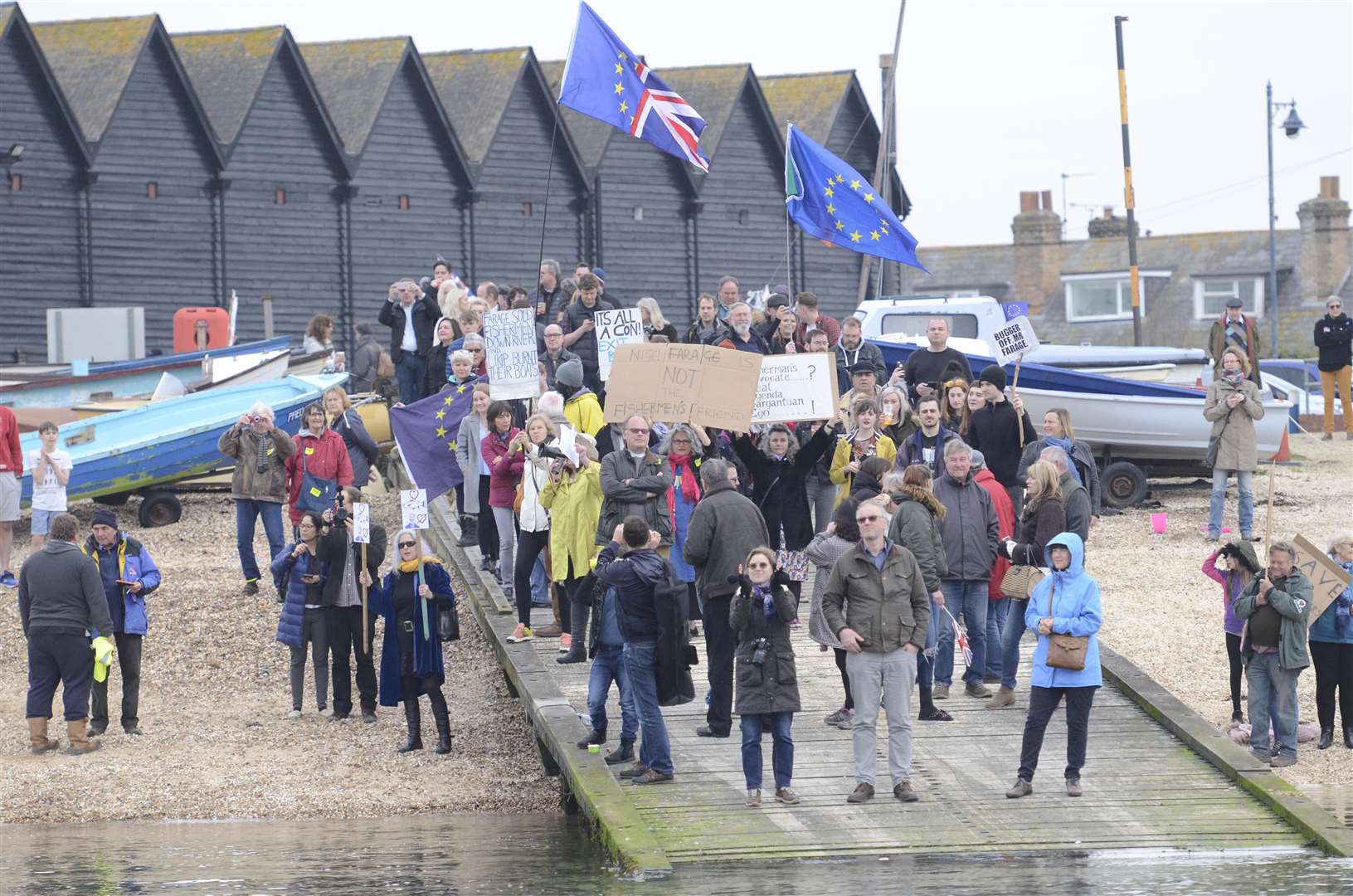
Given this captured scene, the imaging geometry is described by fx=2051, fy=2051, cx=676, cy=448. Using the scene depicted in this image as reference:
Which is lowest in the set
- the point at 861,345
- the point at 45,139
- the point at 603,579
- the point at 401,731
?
the point at 401,731

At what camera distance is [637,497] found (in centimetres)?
1358

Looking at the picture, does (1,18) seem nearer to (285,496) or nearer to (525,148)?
(525,148)

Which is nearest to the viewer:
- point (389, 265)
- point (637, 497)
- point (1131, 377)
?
point (637, 497)

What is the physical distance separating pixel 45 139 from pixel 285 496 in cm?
1676

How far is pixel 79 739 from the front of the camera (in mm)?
15648

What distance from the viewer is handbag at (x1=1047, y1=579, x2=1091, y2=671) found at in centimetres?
1223

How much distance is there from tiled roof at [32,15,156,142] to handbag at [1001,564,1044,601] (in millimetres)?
24039

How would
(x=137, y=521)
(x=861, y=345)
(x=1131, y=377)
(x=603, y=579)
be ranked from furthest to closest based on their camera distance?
(x=1131, y=377), (x=137, y=521), (x=861, y=345), (x=603, y=579)

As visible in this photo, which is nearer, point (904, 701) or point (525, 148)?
point (904, 701)

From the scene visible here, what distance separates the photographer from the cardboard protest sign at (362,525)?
50.3ft

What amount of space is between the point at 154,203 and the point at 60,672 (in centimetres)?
2051

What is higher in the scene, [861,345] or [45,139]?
[45,139]

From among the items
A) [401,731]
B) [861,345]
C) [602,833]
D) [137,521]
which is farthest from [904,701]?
[137,521]

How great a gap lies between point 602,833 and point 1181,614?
8680mm
